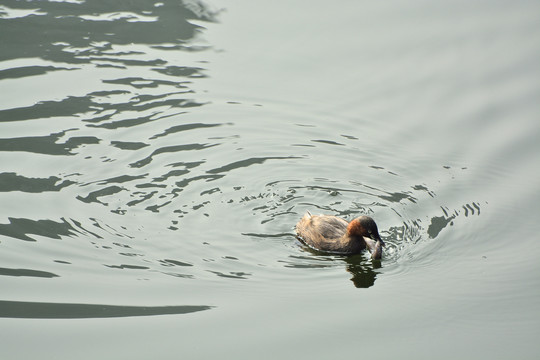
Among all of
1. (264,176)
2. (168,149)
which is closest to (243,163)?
(264,176)

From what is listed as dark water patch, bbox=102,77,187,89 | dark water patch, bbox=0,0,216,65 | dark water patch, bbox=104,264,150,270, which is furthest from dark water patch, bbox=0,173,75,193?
dark water patch, bbox=0,0,216,65

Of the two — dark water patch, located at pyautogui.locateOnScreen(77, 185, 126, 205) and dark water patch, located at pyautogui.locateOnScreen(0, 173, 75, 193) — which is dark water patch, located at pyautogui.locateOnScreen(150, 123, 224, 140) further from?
dark water patch, located at pyautogui.locateOnScreen(0, 173, 75, 193)

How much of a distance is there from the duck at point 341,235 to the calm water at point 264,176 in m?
0.16

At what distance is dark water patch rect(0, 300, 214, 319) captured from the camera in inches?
322

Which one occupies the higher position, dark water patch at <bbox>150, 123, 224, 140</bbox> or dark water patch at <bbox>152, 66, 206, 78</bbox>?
dark water patch at <bbox>152, 66, 206, 78</bbox>

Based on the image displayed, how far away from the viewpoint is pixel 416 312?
851 centimetres

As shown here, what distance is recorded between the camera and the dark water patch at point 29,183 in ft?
34.8

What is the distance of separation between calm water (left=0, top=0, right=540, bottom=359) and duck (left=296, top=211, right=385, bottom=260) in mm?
157

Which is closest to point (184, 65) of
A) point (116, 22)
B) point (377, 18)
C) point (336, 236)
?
point (116, 22)

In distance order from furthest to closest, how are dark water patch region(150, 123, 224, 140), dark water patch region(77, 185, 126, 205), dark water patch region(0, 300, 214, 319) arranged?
dark water patch region(150, 123, 224, 140) < dark water patch region(77, 185, 126, 205) < dark water patch region(0, 300, 214, 319)

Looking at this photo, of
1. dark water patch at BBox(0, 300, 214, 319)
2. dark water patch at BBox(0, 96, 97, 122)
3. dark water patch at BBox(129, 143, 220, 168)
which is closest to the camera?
dark water patch at BBox(0, 300, 214, 319)

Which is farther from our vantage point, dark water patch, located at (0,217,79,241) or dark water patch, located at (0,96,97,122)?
dark water patch, located at (0,96,97,122)

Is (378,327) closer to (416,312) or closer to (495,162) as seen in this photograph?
(416,312)

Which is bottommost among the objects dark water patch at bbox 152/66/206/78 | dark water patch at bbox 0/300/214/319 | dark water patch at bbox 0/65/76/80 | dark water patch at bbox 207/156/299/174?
dark water patch at bbox 0/300/214/319
